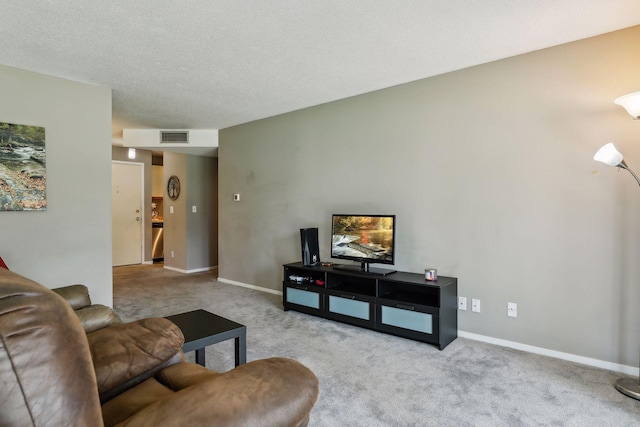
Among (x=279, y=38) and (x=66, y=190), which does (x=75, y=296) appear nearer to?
(x=66, y=190)

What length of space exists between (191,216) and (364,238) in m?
4.12

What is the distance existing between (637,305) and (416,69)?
8.07 feet

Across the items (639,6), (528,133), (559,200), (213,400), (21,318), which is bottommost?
(213,400)

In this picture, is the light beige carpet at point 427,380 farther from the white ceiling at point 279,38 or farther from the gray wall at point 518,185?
the white ceiling at point 279,38

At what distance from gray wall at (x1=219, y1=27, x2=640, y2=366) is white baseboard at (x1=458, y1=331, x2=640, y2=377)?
0.12ft

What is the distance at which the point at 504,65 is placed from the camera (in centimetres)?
302

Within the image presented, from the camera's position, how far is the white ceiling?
2268mm

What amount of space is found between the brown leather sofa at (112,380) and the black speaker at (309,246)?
2.54 m

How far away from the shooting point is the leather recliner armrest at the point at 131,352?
1.24m

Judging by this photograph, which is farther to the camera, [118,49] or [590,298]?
[118,49]

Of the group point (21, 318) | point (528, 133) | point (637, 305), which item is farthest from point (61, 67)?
point (637, 305)

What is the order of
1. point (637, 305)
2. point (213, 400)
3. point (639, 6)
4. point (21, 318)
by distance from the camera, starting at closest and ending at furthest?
point (21, 318) → point (213, 400) → point (639, 6) → point (637, 305)

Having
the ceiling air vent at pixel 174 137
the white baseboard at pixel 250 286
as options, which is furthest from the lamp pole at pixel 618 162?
the ceiling air vent at pixel 174 137

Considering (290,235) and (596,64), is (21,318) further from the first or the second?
(290,235)
